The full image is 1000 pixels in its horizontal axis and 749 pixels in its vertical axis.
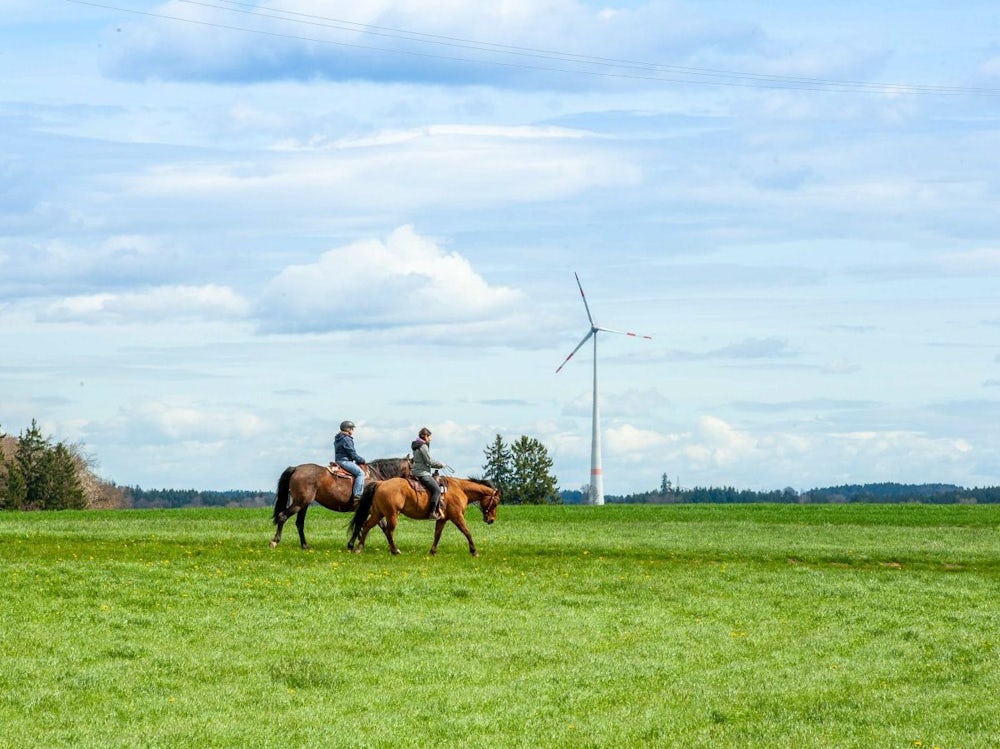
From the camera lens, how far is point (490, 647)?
2138 cm

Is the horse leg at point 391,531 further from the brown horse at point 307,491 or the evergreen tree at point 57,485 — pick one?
the evergreen tree at point 57,485

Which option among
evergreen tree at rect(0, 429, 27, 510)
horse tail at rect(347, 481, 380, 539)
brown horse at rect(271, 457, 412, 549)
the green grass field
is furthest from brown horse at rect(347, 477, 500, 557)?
evergreen tree at rect(0, 429, 27, 510)

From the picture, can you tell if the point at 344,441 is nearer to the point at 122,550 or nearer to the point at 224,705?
the point at 122,550

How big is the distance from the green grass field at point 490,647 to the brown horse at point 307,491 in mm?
1319

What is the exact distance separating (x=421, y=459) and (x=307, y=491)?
11.8 feet

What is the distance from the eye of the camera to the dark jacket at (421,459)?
33.2 m

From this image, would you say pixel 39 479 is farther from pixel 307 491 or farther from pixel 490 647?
pixel 490 647

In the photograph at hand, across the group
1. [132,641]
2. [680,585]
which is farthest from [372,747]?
[680,585]

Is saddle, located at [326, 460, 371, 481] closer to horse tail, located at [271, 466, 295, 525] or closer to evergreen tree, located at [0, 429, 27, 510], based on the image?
horse tail, located at [271, 466, 295, 525]

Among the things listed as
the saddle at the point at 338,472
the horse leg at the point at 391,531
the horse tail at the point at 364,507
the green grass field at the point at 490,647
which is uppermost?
the saddle at the point at 338,472

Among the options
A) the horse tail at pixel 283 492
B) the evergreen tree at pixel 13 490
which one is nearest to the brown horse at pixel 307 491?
the horse tail at pixel 283 492

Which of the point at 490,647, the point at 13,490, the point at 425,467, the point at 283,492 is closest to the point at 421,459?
the point at 425,467

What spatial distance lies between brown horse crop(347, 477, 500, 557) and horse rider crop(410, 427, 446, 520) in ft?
0.56

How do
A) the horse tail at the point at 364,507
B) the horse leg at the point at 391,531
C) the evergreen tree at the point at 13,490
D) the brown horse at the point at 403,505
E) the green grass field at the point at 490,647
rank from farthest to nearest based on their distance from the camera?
the evergreen tree at the point at 13,490 → the horse tail at the point at 364,507 → the horse leg at the point at 391,531 → the brown horse at the point at 403,505 → the green grass field at the point at 490,647
